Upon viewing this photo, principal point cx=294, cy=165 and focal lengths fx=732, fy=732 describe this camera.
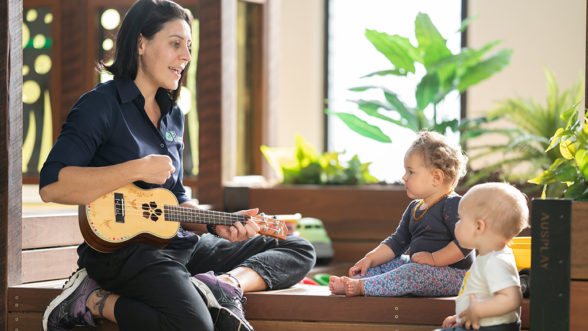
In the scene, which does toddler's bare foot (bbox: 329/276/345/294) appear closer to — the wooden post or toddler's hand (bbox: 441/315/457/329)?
toddler's hand (bbox: 441/315/457/329)

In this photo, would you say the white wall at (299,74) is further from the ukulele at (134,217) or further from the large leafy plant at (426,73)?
the ukulele at (134,217)

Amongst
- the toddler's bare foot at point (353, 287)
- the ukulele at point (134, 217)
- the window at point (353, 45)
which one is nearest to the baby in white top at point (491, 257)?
the toddler's bare foot at point (353, 287)

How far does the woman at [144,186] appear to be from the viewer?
6.40ft

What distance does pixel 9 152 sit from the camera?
2.33 metres

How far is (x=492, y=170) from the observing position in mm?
3643

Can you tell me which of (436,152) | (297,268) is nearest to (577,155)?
(436,152)

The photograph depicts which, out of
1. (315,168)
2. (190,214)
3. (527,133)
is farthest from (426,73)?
(190,214)

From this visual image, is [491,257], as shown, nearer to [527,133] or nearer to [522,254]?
[522,254]

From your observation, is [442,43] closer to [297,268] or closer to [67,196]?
[297,268]

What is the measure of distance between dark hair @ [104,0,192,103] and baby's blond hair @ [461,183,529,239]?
1029mm

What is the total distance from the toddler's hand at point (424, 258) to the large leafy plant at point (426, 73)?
1.55m

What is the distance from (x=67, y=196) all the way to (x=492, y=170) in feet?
7.68

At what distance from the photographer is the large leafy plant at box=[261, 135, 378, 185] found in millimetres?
3627

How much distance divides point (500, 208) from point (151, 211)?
943 mm
